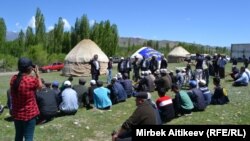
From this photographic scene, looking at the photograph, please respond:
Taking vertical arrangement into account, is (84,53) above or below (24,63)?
below

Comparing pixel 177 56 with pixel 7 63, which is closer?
pixel 7 63

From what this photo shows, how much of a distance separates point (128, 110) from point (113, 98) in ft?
4.41

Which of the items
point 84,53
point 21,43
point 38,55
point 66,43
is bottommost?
point 38,55

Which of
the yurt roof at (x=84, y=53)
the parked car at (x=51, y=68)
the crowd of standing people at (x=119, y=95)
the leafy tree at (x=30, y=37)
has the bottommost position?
the parked car at (x=51, y=68)

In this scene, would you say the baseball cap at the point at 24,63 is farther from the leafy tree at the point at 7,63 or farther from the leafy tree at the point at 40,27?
the leafy tree at the point at 40,27

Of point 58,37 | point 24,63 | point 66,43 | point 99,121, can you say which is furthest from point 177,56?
point 24,63

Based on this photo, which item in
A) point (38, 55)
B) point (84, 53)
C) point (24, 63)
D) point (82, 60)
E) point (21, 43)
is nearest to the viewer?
point (24, 63)

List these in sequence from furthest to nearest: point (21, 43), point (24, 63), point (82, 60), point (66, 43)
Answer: point (21, 43) < point (66, 43) < point (82, 60) < point (24, 63)

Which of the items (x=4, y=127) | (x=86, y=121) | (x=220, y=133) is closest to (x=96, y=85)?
(x=86, y=121)

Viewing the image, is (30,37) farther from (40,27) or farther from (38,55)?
(38,55)

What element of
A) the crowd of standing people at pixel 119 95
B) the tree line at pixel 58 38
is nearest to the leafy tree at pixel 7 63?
the tree line at pixel 58 38

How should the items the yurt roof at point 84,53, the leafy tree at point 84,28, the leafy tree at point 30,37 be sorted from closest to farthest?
the yurt roof at point 84,53
the leafy tree at point 84,28
the leafy tree at point 30,37

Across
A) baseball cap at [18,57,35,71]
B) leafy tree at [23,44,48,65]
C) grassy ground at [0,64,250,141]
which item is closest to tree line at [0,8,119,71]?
leafy tree at [23,44,48,65]

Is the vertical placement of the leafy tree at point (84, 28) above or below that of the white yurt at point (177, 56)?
above
